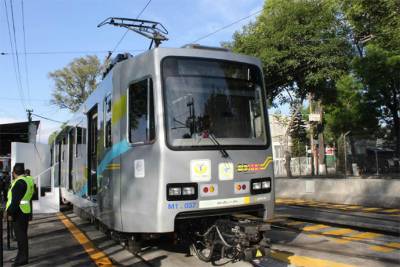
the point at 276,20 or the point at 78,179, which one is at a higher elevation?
the point at 276,20

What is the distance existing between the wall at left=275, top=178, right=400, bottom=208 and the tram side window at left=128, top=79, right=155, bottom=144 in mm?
10873

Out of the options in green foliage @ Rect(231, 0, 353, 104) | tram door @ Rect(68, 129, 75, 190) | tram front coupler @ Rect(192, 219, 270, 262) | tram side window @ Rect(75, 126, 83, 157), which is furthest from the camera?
green foliage @ Rect(231, 0, 353, 104)

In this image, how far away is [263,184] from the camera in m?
7.45

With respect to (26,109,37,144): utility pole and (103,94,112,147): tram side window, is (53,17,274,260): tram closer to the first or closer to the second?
(103,94,112,147): tram side window

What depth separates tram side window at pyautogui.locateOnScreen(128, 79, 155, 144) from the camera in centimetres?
695

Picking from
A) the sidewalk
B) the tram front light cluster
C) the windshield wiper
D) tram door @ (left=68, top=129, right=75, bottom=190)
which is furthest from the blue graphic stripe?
the sidewalk

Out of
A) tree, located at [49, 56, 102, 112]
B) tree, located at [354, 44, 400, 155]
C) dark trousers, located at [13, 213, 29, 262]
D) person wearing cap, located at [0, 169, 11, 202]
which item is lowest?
dark trousers, located at [13, 213, 29, 262]

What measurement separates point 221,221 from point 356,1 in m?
11.1

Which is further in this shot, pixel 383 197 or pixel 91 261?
pixel 383 197

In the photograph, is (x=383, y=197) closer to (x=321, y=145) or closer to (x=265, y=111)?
(x=265, y=111)

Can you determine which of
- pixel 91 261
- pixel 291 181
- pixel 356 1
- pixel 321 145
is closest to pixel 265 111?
pixel 91 261

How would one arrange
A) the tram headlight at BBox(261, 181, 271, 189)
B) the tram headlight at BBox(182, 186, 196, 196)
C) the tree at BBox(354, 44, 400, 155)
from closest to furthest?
1. the tram headlight at BBox(182, 186, 196, 196)
2. the tram headlight at BBox(261, 181, 271, 189)
3. the tree at BBox(354, 44, 400, 155)

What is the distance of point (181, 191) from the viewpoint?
6.74 meters

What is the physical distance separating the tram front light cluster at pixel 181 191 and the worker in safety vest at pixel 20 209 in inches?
128
